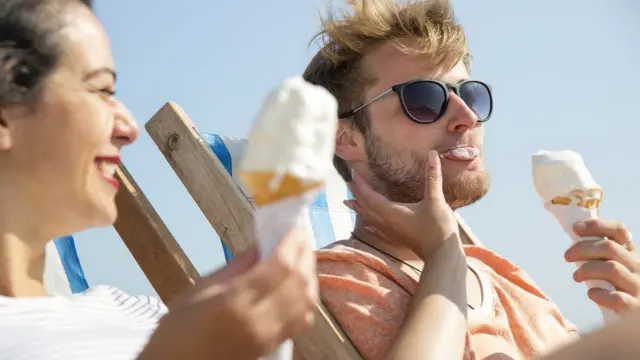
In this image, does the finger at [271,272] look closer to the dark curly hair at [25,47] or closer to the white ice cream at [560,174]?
the dark curly hair at [25,47]

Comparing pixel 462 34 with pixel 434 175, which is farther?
pixel 462 34

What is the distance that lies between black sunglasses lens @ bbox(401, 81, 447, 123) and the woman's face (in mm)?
961

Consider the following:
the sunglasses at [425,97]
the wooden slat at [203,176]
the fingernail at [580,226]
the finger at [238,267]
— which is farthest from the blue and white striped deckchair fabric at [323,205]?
the finger at [238,267]

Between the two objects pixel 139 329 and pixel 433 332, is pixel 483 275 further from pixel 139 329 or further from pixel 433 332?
pixel 139 329

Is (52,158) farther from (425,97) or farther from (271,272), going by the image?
(425,97)

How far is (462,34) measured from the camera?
2082mm

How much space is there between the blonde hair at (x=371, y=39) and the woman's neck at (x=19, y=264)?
41.0 inches

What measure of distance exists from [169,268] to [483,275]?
799mm

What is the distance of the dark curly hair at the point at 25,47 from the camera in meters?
1.11

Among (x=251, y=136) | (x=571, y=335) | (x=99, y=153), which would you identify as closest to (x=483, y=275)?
(x=571, y=335)

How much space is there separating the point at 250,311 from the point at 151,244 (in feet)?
3.68

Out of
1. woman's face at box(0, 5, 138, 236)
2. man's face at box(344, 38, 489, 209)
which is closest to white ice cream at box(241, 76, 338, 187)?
woman's face at box(0, 5, 138, 236)

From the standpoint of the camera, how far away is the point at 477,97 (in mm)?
2051

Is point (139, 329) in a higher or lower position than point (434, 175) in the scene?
lower
